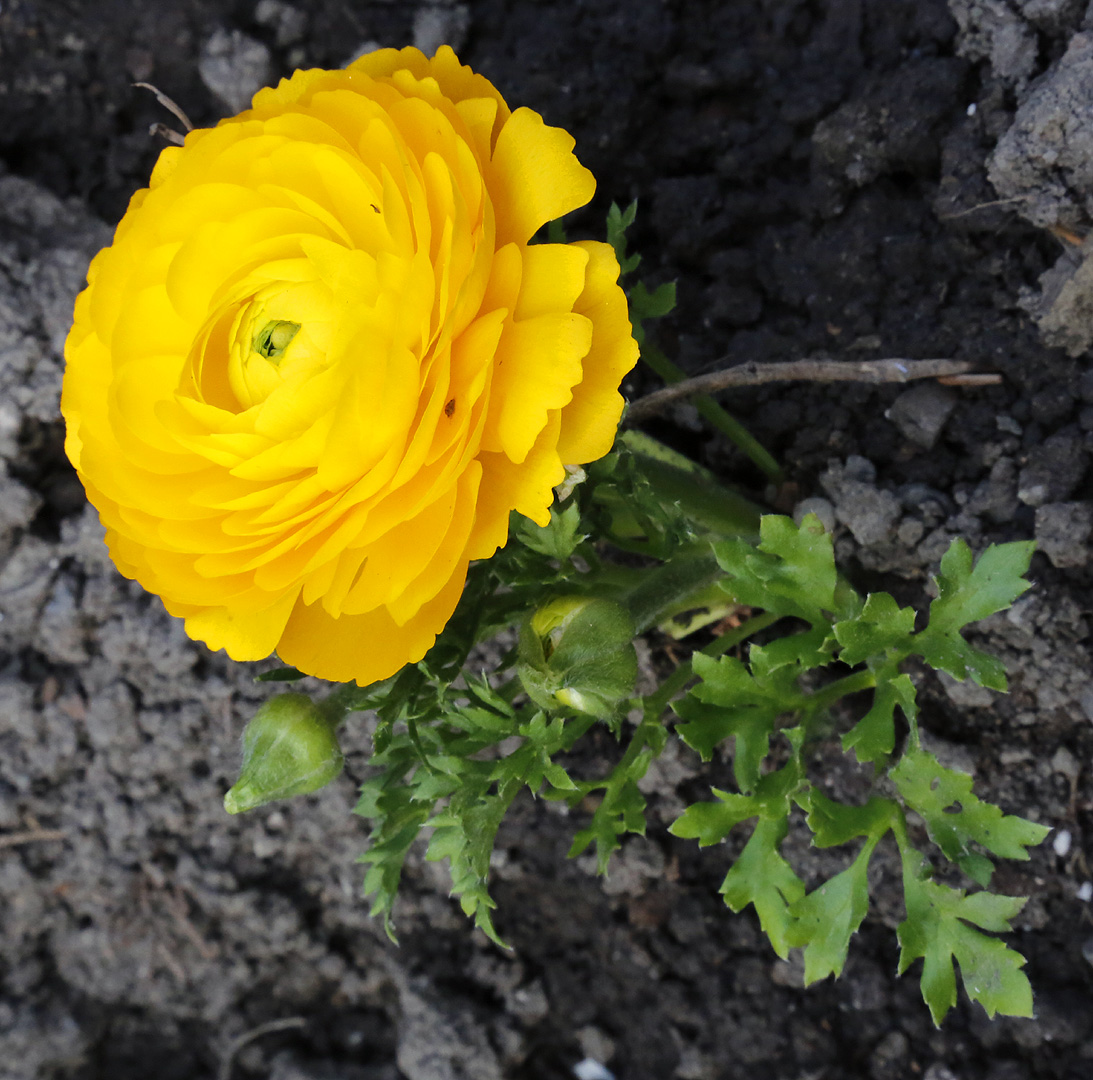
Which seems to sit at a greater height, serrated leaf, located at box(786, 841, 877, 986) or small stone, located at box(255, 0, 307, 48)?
small stone, located at box(255, 0, 307, 48)

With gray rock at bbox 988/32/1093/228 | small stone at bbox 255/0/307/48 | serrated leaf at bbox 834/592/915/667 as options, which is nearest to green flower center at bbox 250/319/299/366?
serrated leaf at bbox 834/592/915/667

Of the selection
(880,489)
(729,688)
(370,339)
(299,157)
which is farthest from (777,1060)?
(299,157)

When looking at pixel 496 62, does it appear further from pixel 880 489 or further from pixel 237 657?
pixel 237 657

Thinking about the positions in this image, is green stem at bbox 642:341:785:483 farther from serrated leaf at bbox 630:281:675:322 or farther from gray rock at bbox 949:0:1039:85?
gray rock at bbox 949:0:1039:85

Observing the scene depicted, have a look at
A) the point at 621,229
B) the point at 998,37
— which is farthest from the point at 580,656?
the point at 998,37

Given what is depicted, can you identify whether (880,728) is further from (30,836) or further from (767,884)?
(30,836)

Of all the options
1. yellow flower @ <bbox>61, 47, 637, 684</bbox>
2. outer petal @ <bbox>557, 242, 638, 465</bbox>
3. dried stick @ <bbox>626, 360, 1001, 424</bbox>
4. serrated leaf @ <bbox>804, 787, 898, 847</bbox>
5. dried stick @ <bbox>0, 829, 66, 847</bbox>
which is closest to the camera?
yellow flower @ <bbox>61, 47, 637, 684</bbox>

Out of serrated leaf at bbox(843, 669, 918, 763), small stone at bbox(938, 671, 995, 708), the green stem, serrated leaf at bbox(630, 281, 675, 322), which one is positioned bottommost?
small stone at bbox(938, 671, 995, 708)
